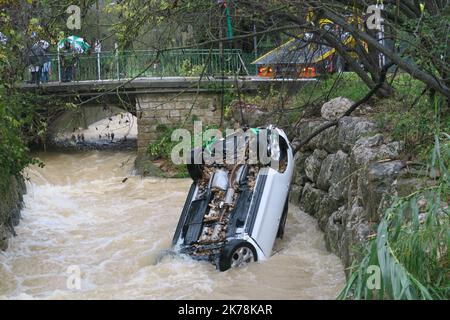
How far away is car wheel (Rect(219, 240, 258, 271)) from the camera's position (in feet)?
27.2

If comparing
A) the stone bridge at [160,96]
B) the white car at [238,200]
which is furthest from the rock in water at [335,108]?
the stone bridge at [160,96]

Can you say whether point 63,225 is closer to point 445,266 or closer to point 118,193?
point 118,193

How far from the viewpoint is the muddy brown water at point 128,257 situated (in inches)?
310

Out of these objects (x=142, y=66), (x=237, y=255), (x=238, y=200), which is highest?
(x=142, y=66)

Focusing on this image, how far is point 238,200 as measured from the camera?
9.55 m

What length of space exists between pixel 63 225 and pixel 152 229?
1703 mm

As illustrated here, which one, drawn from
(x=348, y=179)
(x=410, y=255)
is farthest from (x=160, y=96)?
(x=410, y=255)

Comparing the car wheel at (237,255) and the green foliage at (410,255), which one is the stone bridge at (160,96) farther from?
the green foliage at (410,255)

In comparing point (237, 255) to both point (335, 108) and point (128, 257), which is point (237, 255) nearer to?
point (128, 257)

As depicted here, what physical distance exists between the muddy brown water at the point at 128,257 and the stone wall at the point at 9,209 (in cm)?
17

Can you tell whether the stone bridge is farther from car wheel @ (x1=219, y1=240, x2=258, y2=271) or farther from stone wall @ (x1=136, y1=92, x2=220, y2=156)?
car wheel @ (x1=219, y1=240, x2=258, y2=271)

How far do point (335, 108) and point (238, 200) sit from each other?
296 centimetres

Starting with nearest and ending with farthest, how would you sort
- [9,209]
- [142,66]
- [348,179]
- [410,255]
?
[410,255]
[348,179]
[9,209]
[142,66]

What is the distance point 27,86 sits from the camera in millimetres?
14781
